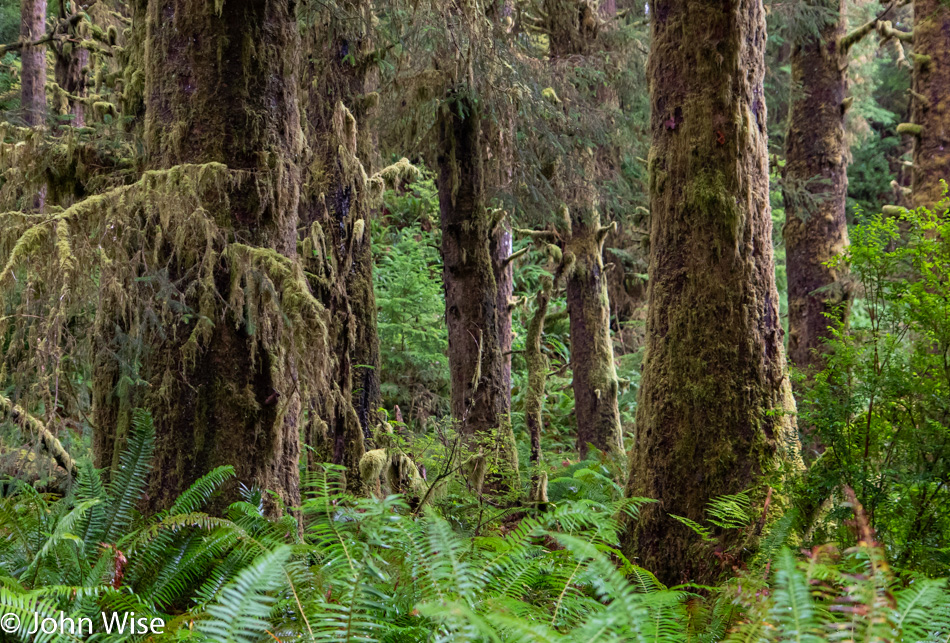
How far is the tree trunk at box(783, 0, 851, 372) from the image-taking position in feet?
29.9

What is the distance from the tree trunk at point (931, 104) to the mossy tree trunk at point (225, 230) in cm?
716

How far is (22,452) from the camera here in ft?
11.0

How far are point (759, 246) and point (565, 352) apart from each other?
11.7 meters

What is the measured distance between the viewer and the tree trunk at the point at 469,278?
25.0 feet

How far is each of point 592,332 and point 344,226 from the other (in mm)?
4538

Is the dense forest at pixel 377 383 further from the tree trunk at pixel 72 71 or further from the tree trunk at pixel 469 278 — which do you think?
the tree trunk at pixel 72 71

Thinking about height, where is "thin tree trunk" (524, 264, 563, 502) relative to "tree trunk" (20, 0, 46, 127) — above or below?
below

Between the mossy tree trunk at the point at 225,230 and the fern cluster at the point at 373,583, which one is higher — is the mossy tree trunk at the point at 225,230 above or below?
above

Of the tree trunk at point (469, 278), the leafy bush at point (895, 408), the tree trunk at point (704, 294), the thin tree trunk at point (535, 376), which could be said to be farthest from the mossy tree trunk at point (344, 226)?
the leafy bush at point (895, 408)

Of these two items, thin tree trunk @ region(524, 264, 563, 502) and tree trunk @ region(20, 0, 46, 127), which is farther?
tree trunk @ region(20, 0, 46, 127)

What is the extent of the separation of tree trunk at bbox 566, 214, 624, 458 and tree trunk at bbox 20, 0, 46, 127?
7.83 m

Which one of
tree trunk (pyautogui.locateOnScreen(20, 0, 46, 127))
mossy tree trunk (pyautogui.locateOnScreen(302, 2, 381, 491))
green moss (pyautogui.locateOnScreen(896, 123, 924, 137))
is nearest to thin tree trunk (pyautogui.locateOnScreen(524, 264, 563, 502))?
mossy tree trunk (pyautogui.locateOnScreen(302, 2, 381, 491))

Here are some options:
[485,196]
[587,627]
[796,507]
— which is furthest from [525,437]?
[587,627]

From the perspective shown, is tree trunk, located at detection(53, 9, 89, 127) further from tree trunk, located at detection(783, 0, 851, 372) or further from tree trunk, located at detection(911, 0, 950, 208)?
tree trunk, located at detection(911, 0, 950, 208)
